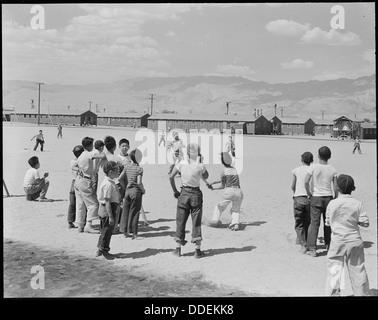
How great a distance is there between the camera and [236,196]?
7797 millimetres

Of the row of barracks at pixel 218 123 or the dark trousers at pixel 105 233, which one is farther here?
the row of barracks at pixel 218 123

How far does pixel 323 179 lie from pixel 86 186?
419 cm

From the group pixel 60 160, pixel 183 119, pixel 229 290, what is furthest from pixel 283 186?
pixel 183 119

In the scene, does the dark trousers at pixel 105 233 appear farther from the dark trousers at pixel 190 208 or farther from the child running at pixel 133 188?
the dark trousers at pixel 190 208

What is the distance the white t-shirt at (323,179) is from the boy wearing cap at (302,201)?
195 mm

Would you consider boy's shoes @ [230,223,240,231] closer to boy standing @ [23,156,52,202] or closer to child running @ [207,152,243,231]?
child running @ [207,152,243,231]

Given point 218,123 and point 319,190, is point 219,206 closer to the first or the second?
point 319,190

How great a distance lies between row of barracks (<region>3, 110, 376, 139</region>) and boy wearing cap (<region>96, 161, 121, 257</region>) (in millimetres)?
42602

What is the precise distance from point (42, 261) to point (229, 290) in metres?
2.98

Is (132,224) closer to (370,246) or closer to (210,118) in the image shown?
(370,246)

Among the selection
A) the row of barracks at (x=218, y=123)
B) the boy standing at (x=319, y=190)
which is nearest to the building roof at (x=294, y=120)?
the row of barracks at (x=218, y=123)

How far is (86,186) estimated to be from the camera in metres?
7.33

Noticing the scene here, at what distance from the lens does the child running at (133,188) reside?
7.08 meters

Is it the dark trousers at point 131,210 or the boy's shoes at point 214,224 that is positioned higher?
the dark trousers at point 131,210
